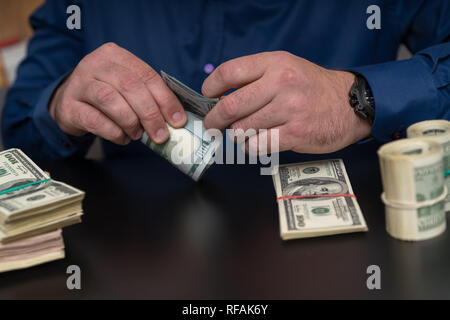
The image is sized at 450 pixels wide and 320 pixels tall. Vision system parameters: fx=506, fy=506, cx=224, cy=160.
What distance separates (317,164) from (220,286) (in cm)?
45

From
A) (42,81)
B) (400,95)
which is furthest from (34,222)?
(42,81)

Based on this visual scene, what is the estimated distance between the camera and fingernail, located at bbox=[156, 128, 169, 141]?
101cm

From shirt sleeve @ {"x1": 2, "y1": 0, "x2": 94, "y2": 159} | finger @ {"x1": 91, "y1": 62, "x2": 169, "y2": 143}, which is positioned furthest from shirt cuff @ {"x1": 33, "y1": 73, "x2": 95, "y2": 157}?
finger @ {"x1": 91, "y1": 62, "x2": 169, "y2": 143}

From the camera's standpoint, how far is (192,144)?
996 millimetres

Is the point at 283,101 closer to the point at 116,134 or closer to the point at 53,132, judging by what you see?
the point at 116,134

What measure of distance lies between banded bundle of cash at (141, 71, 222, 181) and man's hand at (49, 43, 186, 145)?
16 millimetres

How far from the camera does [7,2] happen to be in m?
3.22

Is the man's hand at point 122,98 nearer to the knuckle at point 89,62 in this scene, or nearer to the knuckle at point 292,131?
the knuckle at point 89,62

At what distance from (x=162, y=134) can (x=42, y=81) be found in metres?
0.67

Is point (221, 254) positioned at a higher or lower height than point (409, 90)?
lower

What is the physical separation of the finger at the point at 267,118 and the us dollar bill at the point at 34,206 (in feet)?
1.13

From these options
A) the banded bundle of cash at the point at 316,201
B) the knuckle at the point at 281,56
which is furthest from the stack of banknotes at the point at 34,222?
the knuckle at the point at 281,56

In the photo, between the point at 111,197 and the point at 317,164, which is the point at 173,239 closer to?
the point at 111,197
